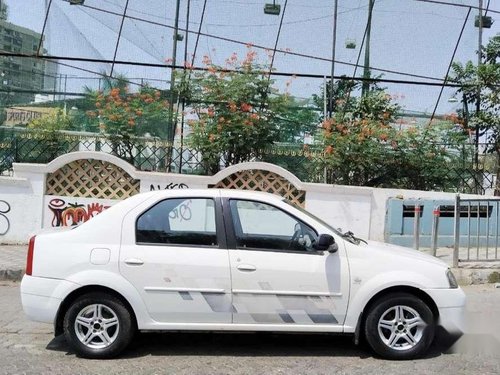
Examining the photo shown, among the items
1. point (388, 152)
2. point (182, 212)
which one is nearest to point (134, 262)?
point (182, 212)

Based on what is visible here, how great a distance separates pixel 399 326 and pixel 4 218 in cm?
825

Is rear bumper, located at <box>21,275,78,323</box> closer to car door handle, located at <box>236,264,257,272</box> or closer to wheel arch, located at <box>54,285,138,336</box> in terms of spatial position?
wheel arch, located at <box>54,285,138,336</box>

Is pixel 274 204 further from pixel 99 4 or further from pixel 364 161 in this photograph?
pixel 99 4

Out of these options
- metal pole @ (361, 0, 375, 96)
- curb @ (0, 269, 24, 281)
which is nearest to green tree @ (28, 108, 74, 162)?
curb @ (0, 269, 24, 281)

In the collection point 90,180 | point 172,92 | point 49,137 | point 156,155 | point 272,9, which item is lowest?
point 90,180

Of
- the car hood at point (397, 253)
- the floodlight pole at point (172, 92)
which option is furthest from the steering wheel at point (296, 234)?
the floodlight pole at point (172, 92)

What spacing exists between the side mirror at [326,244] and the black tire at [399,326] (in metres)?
0.63

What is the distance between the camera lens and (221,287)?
4945 millimetres

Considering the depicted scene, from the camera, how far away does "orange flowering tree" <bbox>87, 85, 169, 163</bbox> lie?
476 inches

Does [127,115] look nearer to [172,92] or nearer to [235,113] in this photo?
[172,92]

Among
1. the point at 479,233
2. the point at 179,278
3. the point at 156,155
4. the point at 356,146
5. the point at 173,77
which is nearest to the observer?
→ the point at 179,278

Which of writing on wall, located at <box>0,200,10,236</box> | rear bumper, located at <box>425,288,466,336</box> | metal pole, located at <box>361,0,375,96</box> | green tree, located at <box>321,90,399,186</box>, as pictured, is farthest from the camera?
metal pole, located at <box>361,0,375,96</box>

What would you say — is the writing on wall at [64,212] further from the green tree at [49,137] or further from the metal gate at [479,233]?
the metal gate at [479,233]

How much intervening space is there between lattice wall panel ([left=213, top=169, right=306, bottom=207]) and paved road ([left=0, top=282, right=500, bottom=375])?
208 inches
